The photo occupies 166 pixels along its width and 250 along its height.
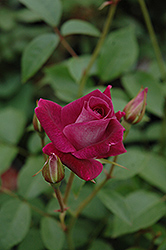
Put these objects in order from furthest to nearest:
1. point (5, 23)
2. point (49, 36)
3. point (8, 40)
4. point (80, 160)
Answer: point (8, 40), point (5, 23), point (49, 36), point (80, 160)

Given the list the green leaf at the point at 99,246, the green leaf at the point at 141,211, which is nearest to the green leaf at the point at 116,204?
the green leaf at the point at 141,211

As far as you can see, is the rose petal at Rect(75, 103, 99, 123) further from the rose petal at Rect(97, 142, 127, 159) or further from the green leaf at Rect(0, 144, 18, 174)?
the green leaf at Rect(0, 144, 18, 174)

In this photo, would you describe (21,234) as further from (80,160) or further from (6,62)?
(6,62)

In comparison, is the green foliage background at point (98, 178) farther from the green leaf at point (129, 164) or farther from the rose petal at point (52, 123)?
the rose petal at point (52, 123)

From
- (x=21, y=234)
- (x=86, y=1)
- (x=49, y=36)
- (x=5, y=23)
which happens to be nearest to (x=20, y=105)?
(x=5, y=23)

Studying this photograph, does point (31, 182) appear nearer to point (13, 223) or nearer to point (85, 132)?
point (13, 223)

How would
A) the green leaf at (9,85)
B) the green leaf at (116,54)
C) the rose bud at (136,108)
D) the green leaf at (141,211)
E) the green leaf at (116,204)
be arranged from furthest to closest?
the green leaf at (9,85)
the green leaf at (116,54)
the green leaf at (141,211)
the green leaf at (116,204)
the rose bud at (136,108)
